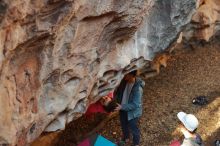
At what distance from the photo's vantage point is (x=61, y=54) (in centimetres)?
486

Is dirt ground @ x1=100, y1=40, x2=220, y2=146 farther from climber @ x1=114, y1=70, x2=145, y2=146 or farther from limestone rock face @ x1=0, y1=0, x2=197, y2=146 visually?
limestone rock face @ x1=0, y1=0, x2=197, y2=146

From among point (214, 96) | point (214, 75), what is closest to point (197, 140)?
point (214, 96)

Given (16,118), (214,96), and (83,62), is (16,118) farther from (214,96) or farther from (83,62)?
(214,96)

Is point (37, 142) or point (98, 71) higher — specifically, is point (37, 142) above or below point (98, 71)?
below

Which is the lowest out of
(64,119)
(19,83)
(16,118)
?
(64,119)

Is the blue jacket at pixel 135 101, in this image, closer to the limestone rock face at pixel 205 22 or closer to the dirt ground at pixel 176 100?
the dirt ground at pixel 176 100

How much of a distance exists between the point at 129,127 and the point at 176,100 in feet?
5.61

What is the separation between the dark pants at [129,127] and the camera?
6613mm

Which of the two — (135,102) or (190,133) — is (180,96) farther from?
(190,133)

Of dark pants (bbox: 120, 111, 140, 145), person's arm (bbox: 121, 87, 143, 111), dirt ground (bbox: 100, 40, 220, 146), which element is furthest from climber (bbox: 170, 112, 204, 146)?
dirt ground (bbox: 100, 40, 220, 146)

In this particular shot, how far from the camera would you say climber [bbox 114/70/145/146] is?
6301mm

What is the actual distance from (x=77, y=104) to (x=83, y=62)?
673 mm

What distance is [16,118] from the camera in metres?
4.62

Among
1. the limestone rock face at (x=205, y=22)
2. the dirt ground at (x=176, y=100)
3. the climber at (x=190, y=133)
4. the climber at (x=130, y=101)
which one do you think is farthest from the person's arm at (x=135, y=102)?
the limestone rock face at (x=205, y=22)
